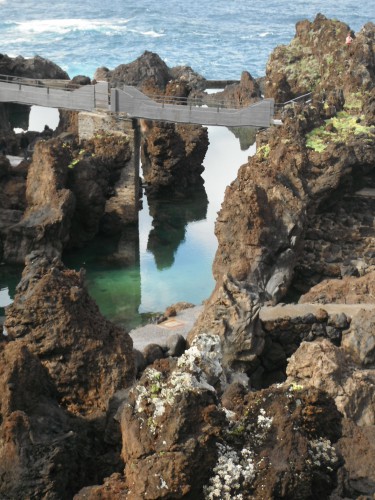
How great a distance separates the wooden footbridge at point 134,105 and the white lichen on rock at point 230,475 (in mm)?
34079

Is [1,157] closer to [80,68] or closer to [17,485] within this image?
[17,485]

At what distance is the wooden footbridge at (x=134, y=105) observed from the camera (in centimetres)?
4531

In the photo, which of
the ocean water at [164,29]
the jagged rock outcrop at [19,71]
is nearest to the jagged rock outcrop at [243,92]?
the jagged rock outcrop at [19,71]

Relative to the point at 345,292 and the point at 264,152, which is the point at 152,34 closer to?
the point at 264,152

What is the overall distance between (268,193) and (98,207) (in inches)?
472

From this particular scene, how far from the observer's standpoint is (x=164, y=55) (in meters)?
113

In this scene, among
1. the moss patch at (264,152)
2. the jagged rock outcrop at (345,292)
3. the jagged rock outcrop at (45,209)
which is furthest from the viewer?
the jagged rock outcrop at (45,209)

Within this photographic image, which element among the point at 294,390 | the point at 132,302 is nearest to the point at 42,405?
the point at 294,390

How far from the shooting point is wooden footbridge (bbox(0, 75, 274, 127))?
149 ft

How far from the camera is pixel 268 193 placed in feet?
108

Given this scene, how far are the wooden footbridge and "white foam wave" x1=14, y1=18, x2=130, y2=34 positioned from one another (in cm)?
8307

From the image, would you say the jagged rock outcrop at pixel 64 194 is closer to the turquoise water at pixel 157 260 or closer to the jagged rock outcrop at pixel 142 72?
the turquoise water at pixel 157 260

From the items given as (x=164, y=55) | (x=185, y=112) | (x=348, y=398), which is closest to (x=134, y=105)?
(x=185, y=112)

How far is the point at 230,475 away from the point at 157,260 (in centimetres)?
3114
